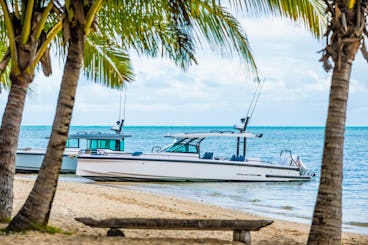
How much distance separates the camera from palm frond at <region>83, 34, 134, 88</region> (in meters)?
13.3

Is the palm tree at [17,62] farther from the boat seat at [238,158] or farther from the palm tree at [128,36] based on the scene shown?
the boat seat at [238,158]

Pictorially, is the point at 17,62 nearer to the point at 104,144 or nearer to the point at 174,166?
the point at 174,166

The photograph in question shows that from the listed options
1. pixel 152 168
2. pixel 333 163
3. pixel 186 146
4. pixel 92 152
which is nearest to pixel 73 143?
pixel 92 152

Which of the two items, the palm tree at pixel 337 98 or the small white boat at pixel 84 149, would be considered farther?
the small white boat at pixel 84 149

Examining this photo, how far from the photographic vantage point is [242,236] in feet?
28.7

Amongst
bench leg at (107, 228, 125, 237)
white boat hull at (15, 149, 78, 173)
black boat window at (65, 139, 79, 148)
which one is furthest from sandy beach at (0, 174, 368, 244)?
black boat window at (65, 139, 79, 148)

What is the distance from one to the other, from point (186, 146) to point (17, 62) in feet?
64.6

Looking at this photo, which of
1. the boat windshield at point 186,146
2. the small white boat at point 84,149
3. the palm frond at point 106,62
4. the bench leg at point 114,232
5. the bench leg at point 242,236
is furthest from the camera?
the small white boat at point 84,149

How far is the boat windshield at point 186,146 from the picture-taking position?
92.8ft

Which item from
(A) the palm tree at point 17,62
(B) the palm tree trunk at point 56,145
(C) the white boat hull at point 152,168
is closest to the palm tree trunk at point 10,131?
(A) the palm tree at point 17,62

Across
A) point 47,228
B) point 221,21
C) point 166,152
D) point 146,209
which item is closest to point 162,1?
point 221,21

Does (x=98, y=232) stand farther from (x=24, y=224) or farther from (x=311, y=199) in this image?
(x=311, y=199)

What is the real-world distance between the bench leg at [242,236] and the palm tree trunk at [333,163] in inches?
52.3

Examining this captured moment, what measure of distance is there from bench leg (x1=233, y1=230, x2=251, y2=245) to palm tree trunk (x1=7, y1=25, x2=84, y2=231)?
8.50 feet
